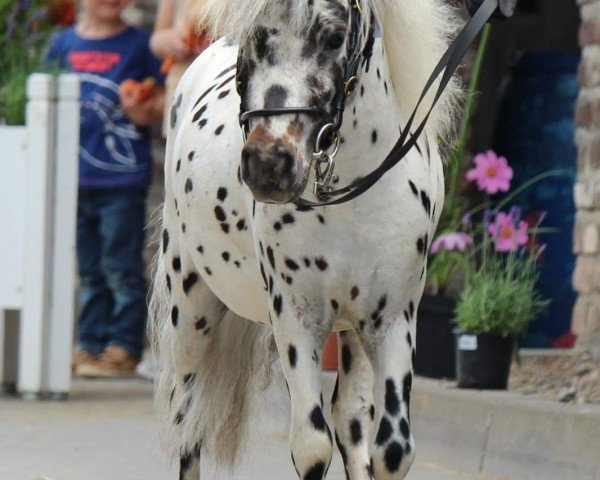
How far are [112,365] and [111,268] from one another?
500mm

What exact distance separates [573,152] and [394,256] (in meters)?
5.58

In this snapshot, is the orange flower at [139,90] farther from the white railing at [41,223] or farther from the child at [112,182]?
the white railing at [41,223]

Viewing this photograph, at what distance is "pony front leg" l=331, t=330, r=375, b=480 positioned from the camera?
15.9 feet

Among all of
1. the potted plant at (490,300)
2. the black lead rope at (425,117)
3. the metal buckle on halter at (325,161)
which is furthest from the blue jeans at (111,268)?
the metal buckle on halter at (325,161)

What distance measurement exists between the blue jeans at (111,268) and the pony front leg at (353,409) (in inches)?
148

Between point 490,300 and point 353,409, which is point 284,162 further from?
point 490,300

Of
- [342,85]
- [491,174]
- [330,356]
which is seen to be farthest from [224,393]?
[491,174]

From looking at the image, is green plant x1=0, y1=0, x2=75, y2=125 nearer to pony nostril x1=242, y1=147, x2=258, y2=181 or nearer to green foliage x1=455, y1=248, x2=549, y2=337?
green foliage x1=455, y1=248, x2=549, y2=337

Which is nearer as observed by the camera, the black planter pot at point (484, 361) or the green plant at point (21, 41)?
the black planter pot at point (484, 361)

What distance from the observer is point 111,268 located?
8.54m

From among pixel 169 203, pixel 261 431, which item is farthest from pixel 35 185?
pixel 169 203

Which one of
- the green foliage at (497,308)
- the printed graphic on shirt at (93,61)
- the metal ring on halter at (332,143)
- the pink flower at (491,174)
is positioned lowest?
the green foliage at (497,308)

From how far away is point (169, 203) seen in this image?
557 centimetres

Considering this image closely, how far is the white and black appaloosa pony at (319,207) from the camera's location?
4098 mm
